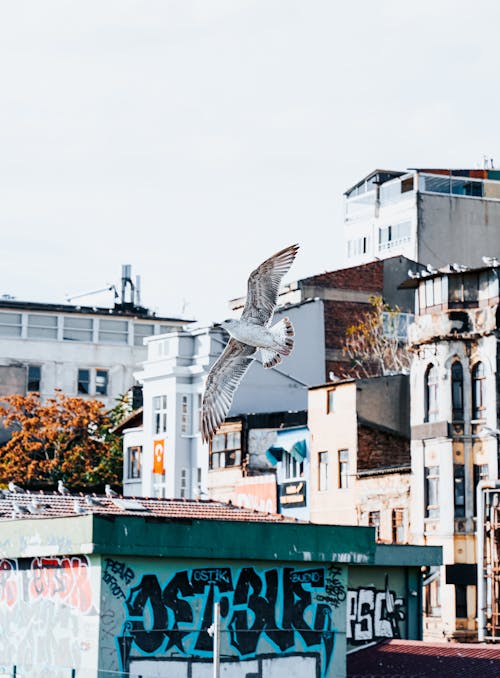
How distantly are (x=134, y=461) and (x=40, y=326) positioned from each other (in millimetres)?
24037

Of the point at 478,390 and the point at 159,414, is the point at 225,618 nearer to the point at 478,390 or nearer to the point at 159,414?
the point at 478,390

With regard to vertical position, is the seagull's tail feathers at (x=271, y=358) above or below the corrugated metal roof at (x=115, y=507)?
above

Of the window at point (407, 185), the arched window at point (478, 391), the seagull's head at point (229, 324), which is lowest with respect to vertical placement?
the seagull's head at point (229, 324)

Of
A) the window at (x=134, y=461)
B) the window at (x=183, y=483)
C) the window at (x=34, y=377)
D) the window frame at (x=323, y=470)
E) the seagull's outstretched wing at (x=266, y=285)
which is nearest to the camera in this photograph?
the seagull's outstretched wing at (x=266, y=285)

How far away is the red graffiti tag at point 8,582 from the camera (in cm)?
3578

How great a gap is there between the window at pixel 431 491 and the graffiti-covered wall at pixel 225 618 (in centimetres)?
2058

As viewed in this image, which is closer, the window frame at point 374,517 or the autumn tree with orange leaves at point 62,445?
the window frame at point 374,517

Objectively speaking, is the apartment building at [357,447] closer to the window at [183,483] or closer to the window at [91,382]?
the window at [183,483]

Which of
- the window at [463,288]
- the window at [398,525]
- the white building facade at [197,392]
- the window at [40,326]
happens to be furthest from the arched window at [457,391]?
the window at [40,326]

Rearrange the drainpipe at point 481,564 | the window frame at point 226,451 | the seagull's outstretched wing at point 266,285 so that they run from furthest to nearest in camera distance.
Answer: the window frame at point 226,451, the drainpipe at point 481,564, the seagull's outstretched wing at point 266,285

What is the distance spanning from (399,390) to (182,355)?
14.3 meters

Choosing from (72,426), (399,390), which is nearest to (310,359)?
(399,390)

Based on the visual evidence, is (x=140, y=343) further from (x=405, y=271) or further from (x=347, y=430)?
(x=347, y=430)

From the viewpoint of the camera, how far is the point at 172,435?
2854 inches
